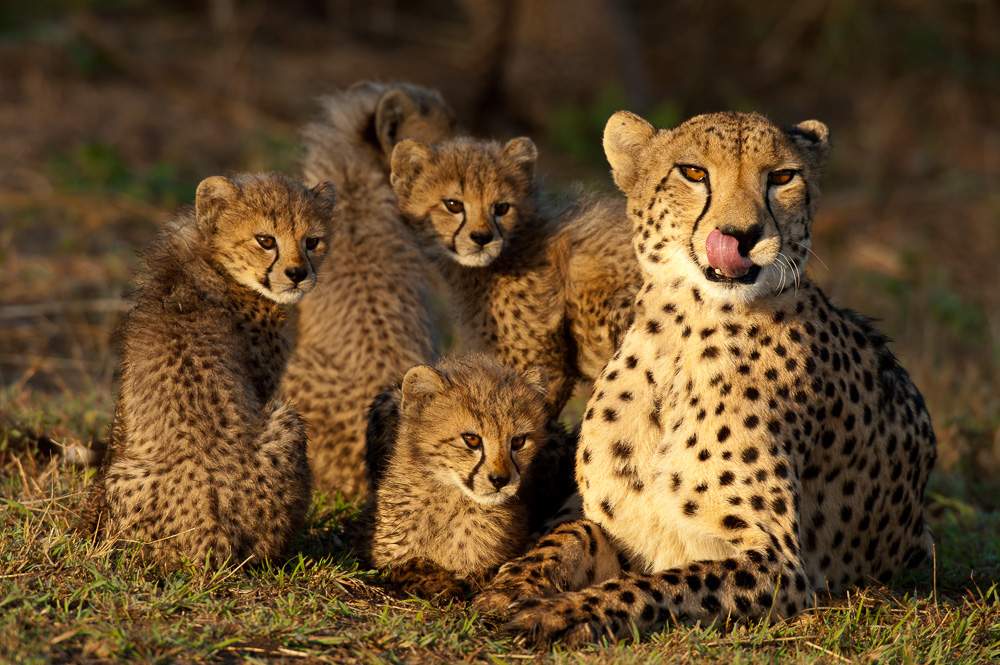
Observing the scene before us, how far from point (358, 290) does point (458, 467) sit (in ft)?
4.76

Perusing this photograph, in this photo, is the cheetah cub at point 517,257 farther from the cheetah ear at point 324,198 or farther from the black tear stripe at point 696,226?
the black tear stripe at point 696,226

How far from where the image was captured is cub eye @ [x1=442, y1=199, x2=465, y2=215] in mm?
5012

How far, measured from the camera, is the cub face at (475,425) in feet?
12.9

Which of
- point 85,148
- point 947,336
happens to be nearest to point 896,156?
point 947,336

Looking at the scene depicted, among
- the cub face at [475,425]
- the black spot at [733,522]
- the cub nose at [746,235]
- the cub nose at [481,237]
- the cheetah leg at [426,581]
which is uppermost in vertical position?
the cub nose at [746,235]

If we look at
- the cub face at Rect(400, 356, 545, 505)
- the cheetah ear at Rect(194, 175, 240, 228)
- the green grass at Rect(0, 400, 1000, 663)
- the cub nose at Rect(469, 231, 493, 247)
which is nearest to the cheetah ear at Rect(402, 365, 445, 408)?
the cub face at Rect(400, 356, 545, 505)

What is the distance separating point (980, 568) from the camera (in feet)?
15.7

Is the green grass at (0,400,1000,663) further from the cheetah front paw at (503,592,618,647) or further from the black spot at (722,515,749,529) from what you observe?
the black spot at (722,515,749,529)

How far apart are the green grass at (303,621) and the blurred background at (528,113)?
5.01 feet

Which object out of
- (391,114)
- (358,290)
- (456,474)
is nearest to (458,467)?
(456,474)

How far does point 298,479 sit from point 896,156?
9.20 m

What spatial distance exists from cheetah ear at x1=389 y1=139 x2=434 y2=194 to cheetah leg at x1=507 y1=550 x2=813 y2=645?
1.92m

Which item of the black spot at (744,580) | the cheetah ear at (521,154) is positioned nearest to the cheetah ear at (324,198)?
the cheetah ear at (521,154)

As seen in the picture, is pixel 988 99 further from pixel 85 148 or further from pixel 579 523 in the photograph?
pixel 579 523
